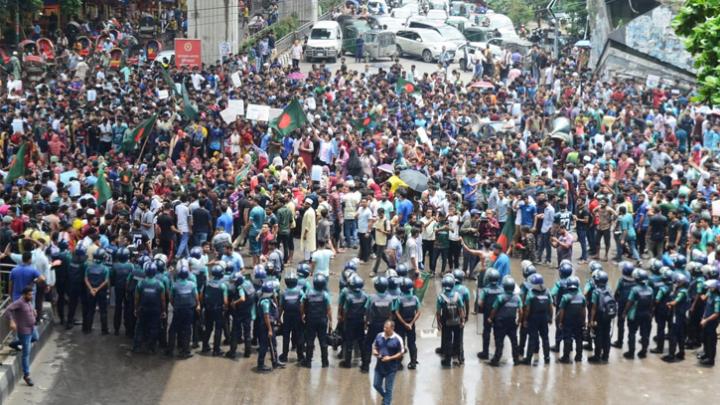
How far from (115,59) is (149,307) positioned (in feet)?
69.9

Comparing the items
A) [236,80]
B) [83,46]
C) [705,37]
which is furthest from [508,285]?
[83,46]

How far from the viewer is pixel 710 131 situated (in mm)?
28438

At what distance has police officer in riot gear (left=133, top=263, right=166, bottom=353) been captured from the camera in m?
16.2

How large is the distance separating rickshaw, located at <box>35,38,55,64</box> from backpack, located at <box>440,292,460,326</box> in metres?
23.0

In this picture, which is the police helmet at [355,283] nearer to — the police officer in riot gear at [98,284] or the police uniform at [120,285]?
the police uniform at [120,285]

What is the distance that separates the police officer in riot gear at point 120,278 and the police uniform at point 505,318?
497 cm

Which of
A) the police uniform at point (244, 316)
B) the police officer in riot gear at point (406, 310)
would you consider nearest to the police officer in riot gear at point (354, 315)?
the police officer in riot gear at point (406, 310)

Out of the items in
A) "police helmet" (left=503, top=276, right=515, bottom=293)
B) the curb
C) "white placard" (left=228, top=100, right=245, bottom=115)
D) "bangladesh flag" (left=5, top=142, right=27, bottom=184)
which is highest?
"white placard" (left=228, top=100, right=245, bottom=115)

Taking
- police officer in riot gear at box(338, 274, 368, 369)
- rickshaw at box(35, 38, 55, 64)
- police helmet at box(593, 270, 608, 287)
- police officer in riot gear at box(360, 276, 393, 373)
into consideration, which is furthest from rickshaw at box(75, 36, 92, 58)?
police helmet at box(593, 270, 608, 287)

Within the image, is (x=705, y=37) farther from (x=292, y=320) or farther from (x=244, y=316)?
(x=244, y=316)

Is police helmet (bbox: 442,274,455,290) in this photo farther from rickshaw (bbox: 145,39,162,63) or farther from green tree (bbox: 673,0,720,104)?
rickshaw (bbox: 145,39,162,63)

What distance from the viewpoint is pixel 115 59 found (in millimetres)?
36406

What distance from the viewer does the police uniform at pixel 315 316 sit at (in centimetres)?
1600

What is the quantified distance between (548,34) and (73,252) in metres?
36.9
